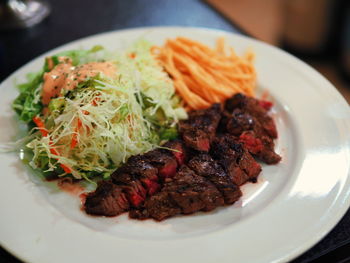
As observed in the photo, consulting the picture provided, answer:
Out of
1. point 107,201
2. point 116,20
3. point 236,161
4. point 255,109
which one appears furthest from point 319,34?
point 107,201

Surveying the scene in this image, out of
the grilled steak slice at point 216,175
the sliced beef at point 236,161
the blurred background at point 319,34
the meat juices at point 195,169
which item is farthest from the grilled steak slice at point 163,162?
the blurred background at point 319,34

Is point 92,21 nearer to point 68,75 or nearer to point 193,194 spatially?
point 68,75

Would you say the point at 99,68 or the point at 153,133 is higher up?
the point at 99,68

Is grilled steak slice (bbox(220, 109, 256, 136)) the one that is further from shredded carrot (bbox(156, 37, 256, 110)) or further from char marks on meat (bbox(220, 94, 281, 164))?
shredded carrot (bbox(156, 37, 256, 110))

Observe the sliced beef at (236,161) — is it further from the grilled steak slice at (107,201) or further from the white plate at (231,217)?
the grilled steak slice at (107,201)

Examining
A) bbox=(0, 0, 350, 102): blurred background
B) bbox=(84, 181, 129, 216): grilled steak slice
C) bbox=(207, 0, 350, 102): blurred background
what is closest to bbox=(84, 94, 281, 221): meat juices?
bbox=(84, 181, 129, 216): grilled steak slice

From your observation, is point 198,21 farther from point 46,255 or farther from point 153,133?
point 46,255

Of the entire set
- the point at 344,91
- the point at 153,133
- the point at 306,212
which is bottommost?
the point at 344,91

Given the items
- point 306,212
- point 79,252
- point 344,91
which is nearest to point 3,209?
point 79,252
